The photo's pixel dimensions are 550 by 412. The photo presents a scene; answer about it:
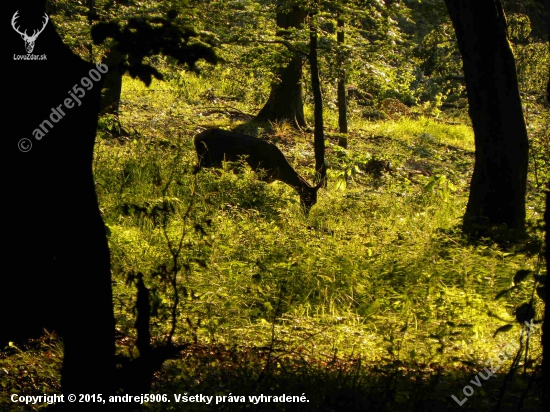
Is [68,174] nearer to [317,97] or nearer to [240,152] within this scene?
[317,97]

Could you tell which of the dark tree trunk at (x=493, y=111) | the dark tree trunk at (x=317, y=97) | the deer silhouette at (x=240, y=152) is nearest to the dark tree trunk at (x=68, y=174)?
the dark tree trunk at (x=493, y=111)

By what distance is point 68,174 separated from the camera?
9.11ft

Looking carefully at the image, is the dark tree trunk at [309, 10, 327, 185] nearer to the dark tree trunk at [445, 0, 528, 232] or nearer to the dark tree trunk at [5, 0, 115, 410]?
the dark tree trunk at [445, 0, 528, 232]

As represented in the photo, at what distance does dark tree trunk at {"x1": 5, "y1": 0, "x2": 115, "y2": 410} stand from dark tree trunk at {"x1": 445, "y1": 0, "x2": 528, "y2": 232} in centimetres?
500

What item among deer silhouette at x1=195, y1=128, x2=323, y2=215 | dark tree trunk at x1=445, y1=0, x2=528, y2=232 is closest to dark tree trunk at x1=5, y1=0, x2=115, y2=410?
dark tree trunk at x1=445, y1=0, x2=528, y2=232

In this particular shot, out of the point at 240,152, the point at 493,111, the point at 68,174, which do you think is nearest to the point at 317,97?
the point at 240,152

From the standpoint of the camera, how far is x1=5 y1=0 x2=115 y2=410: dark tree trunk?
9.05 ft

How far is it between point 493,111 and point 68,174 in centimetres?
553

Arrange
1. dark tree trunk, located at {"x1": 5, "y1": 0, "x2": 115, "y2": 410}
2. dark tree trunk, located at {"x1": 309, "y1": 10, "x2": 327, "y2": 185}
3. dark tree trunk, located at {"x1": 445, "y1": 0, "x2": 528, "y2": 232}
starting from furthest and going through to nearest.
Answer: dark tree trunk, located at {"x1": 309, "y1": 10, "x2": 327, "y2": 185}, dark tree trunk, located at {"x1": 445, "y1": 0, "x2": 528, "y2": 232}, dark tree trunk, located at {"x1": 5, "y1": 0, "x2": 115, "y2": 410}

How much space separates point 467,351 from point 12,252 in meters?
2.76

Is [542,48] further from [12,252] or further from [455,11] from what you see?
[12,252]

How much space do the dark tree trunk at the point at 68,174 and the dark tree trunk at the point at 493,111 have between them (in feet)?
16.4

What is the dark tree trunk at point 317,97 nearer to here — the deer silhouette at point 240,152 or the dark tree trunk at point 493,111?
the deer silhouette at point 240,152

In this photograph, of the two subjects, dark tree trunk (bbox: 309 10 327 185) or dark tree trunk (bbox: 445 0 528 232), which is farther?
dark tree trunk (bbox: 309 10 327 185)
